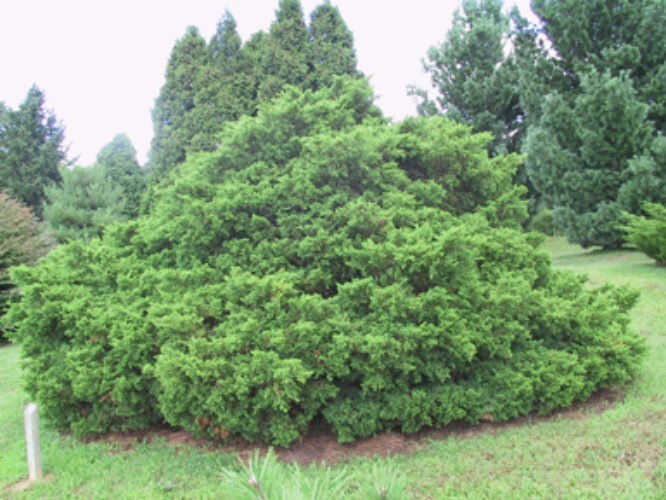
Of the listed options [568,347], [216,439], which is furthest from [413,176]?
[216,439]

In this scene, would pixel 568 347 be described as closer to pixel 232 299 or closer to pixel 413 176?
pixel 413 176

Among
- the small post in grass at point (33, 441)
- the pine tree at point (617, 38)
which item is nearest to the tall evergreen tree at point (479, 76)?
the pine tree at point (617, 38)

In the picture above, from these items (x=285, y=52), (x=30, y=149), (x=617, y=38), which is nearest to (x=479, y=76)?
(x=617, y=38)

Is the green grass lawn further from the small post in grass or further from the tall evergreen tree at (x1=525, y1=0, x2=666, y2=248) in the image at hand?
the tall evergreen tree at (x1=525, y1=0, x2=666, y2=248)

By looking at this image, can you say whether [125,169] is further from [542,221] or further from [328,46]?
[542,221]

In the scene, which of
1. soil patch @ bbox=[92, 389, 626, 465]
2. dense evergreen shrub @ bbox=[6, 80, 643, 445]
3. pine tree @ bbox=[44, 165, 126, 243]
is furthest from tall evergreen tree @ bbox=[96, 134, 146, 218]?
soil patch @ bbox=[92, 389, 626, 465]

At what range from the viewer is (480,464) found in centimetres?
320

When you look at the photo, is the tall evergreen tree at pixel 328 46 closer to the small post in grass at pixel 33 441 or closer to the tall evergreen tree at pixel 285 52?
the tall evergreen tree at pixel 285 52

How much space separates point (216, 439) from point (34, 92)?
31.3 metres

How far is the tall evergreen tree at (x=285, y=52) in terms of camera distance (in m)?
14.9

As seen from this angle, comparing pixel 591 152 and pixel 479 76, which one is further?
pixel 479 76

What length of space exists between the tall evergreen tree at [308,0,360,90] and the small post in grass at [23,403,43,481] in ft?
42.4

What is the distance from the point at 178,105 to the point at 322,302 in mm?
14232

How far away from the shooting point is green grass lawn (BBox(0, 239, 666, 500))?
2.84 metres
